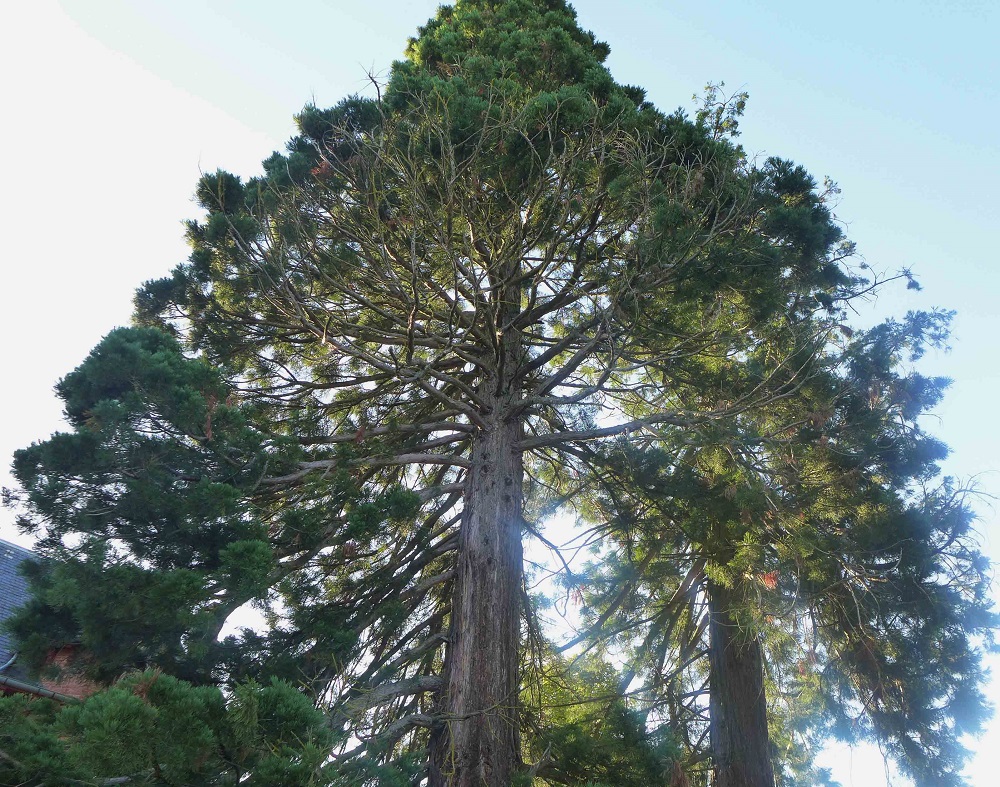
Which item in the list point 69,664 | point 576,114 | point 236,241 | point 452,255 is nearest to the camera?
point 69,664

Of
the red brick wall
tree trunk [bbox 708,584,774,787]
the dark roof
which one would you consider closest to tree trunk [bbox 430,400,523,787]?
tree trunk [bbox 708,584,774,787]

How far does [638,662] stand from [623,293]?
4558 mm

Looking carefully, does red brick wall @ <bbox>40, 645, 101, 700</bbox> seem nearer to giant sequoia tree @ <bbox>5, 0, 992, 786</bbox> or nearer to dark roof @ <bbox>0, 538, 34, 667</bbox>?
giant sequoia tree @ <bbox>5, 0, 992, 786</bbox>

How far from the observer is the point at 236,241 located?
6.71m

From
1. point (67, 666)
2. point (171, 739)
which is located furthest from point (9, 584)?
point (171, 739)

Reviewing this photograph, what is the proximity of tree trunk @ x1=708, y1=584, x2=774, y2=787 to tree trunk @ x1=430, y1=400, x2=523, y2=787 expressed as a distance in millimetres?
2289

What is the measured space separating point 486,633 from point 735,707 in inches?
128

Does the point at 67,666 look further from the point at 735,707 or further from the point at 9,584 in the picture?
the point at 9,584

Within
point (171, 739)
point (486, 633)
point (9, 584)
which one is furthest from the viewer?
point (9, 584)

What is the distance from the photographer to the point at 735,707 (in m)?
7.69

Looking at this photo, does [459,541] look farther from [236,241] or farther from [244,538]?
[236,241]

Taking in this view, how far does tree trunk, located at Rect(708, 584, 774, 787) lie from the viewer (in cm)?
730

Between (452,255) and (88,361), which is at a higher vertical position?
(452,255)

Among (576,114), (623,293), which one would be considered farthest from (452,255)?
(576,114)
